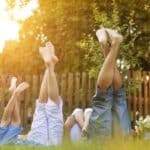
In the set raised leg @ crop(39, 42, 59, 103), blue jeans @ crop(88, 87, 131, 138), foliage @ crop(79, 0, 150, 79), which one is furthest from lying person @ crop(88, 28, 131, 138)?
foliage @ crop(79, 0, 150, 79)

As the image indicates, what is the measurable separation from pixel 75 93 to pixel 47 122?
30.6ft

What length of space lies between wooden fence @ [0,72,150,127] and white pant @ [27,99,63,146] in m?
8.98

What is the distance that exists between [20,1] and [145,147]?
53.0 feet

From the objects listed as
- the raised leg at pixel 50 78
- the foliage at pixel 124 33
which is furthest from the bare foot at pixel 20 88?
the foliage at pixel 124 33

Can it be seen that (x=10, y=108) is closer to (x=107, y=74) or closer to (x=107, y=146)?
(x=107, y=74)

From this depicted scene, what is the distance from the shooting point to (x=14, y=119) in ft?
18.6

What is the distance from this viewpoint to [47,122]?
5234 mm

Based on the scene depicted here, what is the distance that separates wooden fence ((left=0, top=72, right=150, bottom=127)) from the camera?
1438cm

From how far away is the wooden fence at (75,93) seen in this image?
14.4 m

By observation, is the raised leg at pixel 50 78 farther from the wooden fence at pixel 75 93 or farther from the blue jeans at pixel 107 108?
the wooden fence at pixel 75 93

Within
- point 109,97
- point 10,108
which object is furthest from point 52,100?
point 109,97

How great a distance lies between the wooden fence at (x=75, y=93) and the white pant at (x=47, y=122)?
8978 mm

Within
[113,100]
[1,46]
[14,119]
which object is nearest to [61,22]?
[1,46]

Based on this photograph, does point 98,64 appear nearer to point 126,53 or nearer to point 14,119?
point 126,53
